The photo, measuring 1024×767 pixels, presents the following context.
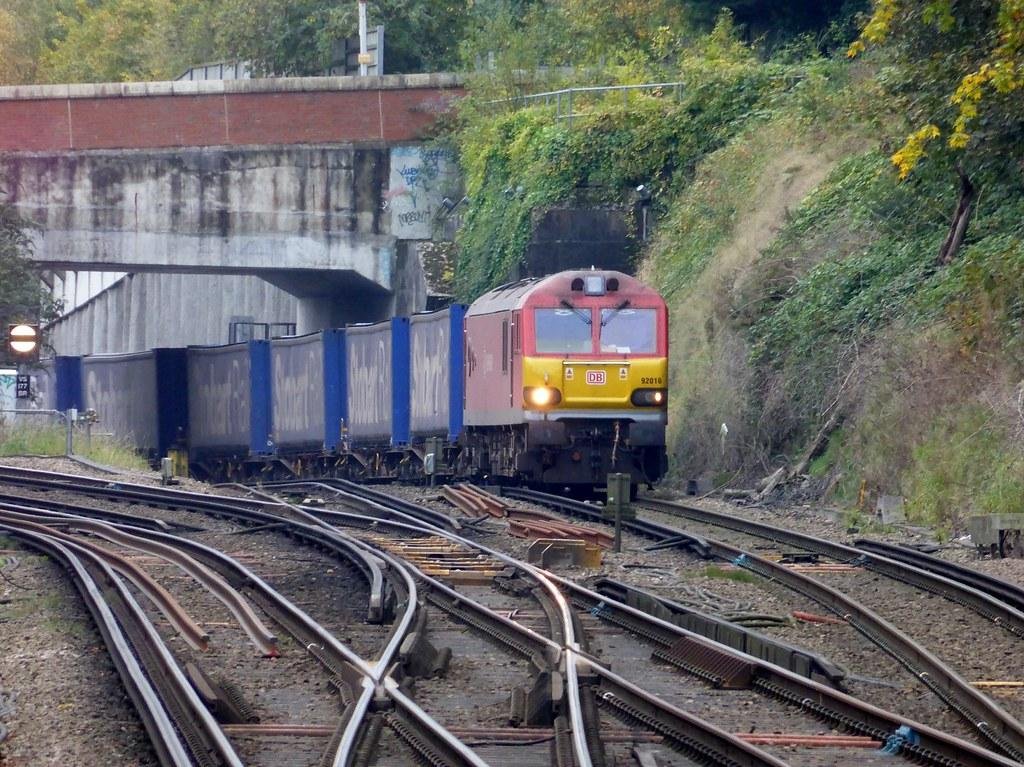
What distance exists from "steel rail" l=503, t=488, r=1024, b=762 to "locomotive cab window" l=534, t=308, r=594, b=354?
400 cm

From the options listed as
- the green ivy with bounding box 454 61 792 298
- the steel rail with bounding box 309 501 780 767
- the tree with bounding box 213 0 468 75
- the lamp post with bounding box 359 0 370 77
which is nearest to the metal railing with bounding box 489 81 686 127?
the green ivy with bounding box 454 61 792 298

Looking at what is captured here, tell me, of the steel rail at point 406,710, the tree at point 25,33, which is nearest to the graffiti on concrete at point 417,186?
the steel rail at point 406,710

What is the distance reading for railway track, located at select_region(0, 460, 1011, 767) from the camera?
7293 mm

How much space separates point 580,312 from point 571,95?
620 inches

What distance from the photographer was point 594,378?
20.6 metres

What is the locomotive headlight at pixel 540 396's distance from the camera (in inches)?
795

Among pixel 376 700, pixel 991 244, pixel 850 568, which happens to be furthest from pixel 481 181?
pixel 376 700

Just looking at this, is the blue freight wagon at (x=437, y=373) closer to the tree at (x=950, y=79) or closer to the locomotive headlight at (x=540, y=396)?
the locomotive headlight at (x=540, y=396)

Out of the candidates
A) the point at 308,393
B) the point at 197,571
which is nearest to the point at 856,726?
the point at 197,571

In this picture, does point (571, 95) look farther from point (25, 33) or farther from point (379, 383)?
point (25, 33)

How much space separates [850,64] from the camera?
3169cm

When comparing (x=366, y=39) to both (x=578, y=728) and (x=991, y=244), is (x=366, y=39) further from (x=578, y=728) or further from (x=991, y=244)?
(x=578, y=728)

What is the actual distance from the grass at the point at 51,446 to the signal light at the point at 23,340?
20.4 feet

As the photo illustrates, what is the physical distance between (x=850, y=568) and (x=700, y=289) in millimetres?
14257
